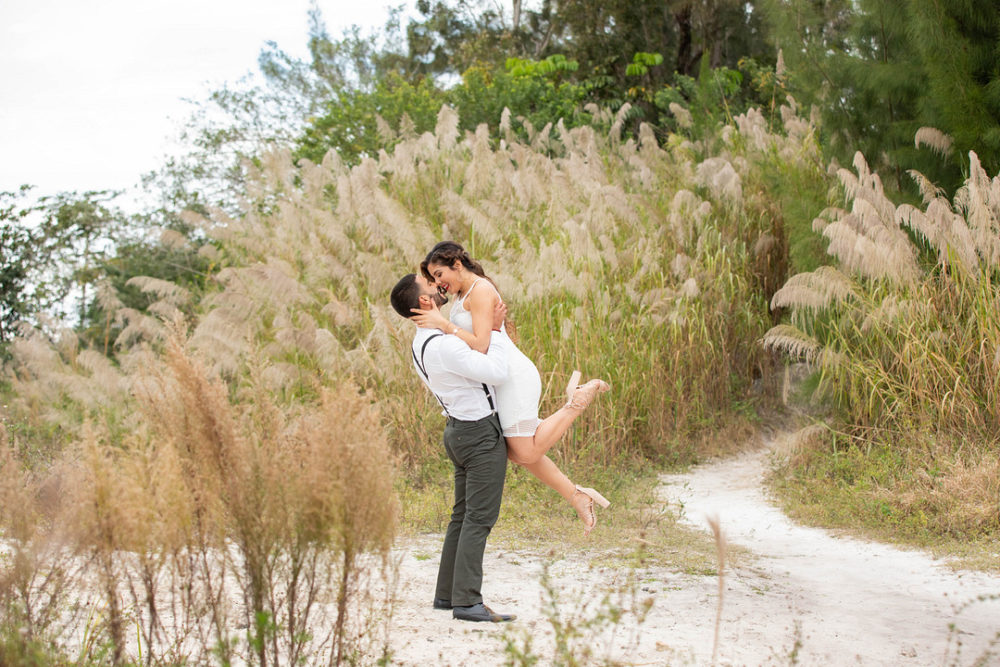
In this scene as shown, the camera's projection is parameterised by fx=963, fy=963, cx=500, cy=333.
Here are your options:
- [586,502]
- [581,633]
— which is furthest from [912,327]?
[581,633]

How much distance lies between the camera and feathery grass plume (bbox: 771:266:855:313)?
281 inches

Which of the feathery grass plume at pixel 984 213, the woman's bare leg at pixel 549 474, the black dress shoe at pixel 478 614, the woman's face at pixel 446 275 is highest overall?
the feathery grass plume at pixel 984 213

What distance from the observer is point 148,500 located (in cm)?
289

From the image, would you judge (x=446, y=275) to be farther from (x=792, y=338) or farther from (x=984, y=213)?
(x=984, y=213)

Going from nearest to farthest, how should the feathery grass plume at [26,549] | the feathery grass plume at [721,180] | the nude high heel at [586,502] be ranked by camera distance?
1. the feathery grass plume at [26,549]
2. the nude high heel at [586,502]
3. the feathery grass plume at [721,180]

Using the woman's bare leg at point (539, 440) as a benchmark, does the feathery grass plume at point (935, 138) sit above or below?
above

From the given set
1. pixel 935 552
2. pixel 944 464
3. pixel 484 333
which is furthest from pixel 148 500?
pixel 944 464

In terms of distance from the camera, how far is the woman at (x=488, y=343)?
13.6ft

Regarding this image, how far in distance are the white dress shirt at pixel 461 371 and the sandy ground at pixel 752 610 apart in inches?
28.9

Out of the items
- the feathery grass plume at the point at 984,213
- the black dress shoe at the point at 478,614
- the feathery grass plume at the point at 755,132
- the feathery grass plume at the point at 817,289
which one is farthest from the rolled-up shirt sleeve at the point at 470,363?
the feathery grass plume at the point at 755,132

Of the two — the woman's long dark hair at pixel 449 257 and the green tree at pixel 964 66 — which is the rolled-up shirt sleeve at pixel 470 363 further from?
the green tree at pixel 964 66

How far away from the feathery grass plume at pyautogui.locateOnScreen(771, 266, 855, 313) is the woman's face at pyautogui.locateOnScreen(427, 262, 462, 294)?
354 centimetres

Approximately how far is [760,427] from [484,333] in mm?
A: 5483

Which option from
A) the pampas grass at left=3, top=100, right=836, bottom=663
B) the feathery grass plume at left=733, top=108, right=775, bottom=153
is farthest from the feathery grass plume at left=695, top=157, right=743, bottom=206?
the feathery grass plume at left=733, top=108, right=775, bottom=153
